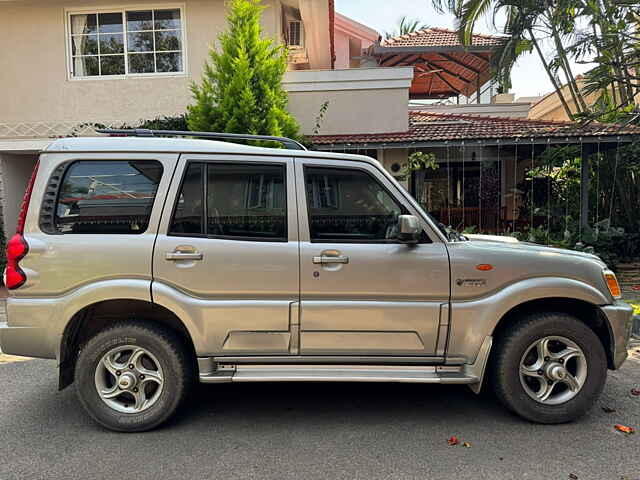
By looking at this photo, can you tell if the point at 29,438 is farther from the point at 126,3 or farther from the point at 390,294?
the point at 126,3

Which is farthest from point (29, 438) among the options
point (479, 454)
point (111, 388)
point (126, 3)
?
point (126, 3)

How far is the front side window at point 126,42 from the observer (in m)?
10.7

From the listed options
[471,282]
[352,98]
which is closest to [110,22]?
[352,98]

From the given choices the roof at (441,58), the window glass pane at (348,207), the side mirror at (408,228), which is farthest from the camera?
the roof at (441,58)

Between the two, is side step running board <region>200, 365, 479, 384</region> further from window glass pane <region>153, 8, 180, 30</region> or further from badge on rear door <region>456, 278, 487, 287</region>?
window glass pane <region>153, 8, 180, 30</region>

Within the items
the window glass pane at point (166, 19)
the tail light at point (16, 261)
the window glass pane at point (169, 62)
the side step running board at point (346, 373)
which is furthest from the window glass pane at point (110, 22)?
the side step running board at point (346, 373)

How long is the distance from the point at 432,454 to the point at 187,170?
2688mm

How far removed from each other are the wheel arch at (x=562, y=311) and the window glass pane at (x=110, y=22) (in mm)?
11038

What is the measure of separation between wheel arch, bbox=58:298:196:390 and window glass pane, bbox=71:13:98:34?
9862 millimetres

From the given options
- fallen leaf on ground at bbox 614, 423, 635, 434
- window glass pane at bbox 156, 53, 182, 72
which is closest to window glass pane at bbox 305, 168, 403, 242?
fallen leaf on ground at bbox 614, 423, 635, 434

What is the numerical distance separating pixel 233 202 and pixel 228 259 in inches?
17.6

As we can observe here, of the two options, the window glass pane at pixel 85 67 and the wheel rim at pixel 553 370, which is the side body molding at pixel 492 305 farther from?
the window glass pane at pixel 85 67

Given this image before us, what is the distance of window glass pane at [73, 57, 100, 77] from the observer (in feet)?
35.9

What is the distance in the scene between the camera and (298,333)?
3398 millimetres
